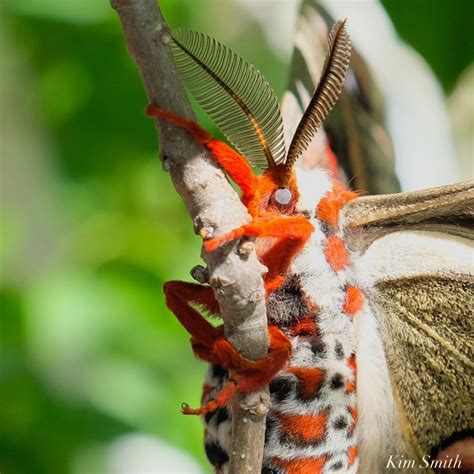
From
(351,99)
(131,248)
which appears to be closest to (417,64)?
(351,99)

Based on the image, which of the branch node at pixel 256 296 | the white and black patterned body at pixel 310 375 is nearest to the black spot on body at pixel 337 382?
the white and black patterned body at pixel 310 375

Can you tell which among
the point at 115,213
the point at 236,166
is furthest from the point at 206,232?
the point at 115,213

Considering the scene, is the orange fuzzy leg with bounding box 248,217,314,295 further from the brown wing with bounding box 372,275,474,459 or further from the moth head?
the brown wing with bounding box 372,275,474,459

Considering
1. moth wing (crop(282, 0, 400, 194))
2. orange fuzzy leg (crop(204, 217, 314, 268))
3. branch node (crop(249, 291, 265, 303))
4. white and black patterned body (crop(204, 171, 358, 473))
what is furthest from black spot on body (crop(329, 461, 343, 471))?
moth wing (crop(282, 0, 400, 194))

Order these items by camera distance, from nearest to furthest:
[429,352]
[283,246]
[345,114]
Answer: [283,246]
[429,352]
[345,114]

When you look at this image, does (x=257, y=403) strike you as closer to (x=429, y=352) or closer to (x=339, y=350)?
(x=339, y=350)

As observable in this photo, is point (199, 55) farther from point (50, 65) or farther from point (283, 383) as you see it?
point (50, 65)

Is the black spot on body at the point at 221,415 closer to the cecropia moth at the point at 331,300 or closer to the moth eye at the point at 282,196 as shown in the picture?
the cecropia moth at the point at 331,300
